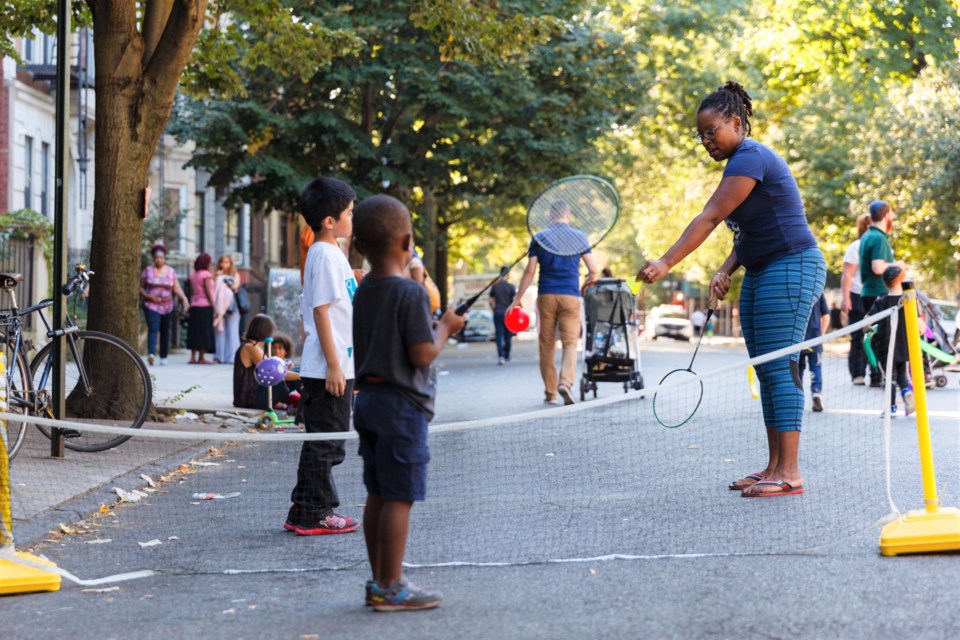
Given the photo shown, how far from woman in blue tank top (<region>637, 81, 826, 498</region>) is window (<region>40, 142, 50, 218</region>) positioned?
23.4 m

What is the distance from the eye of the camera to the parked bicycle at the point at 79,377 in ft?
27.6

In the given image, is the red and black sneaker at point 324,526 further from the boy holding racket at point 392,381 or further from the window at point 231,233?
the window at point 231,233

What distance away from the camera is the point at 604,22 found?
29625 mm

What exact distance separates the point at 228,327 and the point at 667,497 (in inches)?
619

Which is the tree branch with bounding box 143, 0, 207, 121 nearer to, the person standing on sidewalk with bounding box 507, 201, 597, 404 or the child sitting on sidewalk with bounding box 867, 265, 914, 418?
the person standing on sidewalk with bounding box 507, 201, 597, 404

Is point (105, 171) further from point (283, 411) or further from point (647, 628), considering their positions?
point (647, 628)

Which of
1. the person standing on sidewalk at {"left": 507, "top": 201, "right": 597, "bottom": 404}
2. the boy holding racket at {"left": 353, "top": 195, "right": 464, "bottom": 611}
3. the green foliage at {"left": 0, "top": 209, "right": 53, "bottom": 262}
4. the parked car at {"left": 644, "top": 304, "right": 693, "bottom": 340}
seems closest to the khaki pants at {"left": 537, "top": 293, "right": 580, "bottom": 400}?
the person standing on sidewalk at {"left": 507, "top": 201, "right": 597, "bottom": 404}

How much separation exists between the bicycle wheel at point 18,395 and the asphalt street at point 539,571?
25cm

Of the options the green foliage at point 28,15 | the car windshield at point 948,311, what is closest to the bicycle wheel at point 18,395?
the green foliage at point 28,15

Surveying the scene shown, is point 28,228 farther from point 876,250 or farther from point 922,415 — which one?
point 922,415

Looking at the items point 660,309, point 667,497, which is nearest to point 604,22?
point 667,497

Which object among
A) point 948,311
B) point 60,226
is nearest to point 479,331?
point 948,311

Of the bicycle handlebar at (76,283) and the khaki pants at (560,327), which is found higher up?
the bicycle handlebar at (76,283)

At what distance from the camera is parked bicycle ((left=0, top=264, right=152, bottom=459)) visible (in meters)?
8.41
